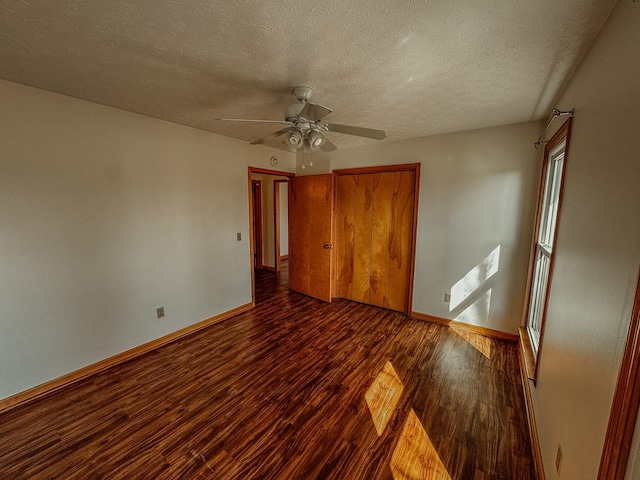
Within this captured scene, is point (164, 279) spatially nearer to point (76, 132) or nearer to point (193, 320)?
point (193, 320)

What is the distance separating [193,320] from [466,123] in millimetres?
3732

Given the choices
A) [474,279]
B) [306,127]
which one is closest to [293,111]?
[306,127]

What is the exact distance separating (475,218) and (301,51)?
253cm

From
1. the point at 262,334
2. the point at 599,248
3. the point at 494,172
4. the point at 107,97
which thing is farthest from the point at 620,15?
the point at 262,334

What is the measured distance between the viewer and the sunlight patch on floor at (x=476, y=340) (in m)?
2.65

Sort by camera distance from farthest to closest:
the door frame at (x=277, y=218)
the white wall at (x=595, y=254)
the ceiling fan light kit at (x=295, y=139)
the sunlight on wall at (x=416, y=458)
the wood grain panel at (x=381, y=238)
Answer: the door frame at (x=277, y=218) → the wood grain panel at (x=381, y=238) → the ceiling fan light kit at (x=295, y=139) → the sunlight on wall at (x=416, y=458) → the white wall at (x=595, y=254)

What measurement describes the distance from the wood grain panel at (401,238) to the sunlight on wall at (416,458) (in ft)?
6.44

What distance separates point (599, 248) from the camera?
101 centimetres

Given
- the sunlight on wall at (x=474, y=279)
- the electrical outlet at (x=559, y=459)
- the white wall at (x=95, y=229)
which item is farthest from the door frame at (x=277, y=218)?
the electrical outlet at (x=559, y=459)

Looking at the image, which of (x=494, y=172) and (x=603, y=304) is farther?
(x=494, y=172)

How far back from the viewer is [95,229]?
2.26 meters

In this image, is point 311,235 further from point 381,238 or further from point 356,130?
point 356,130

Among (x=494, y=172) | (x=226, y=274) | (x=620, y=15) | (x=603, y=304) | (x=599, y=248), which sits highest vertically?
(x=620, y=15)

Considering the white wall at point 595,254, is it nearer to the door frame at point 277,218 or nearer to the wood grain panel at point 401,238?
the wood grain panel at point 401,238
